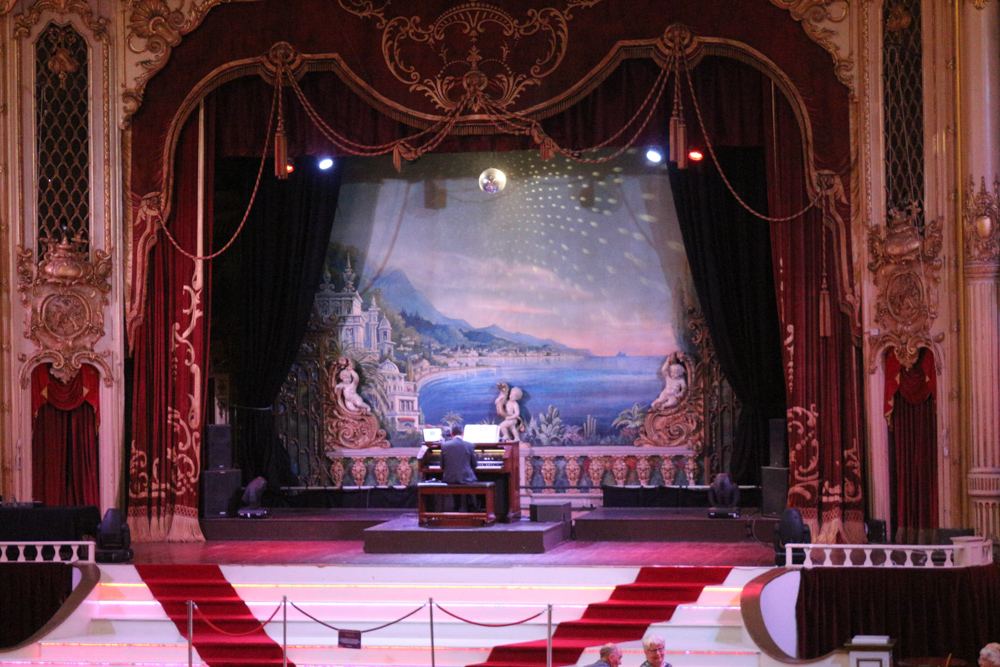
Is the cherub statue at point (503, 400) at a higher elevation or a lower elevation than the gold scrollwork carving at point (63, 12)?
lower

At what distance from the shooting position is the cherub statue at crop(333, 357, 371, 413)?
47.8ft

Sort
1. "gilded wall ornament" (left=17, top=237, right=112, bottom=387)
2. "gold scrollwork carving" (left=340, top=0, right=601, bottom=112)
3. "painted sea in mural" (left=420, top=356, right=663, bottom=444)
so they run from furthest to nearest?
"painted sea in mural" (left=420, top=356, right=663, bottom=444), "gilded wall ornament" (left=17, top=237, right=112, bottom=387), "gold scrollwork carving" (left=340, top=0, right=601, bottom=112)

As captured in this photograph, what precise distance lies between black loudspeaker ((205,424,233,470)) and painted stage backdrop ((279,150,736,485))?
1623 millimetres

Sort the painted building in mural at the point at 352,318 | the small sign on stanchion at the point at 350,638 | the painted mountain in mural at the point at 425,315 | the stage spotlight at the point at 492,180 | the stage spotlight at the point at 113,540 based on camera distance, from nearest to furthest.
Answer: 1. the small sign on stanchion at the point at 350,638
2. the stage spotlight at the point at 113,540
3. the stage spotlight at the point at 492,180
4. the painted mountain in mural at the point at 425,315
5. the painted building in mural at the point at 352,318

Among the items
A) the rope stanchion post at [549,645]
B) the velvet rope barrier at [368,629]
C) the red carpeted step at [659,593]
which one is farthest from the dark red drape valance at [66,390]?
the red carpeted step at [659,593]

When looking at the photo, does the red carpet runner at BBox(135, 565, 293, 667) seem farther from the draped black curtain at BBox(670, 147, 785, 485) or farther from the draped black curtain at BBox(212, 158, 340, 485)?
the draped black curtain at BBox(670, 147, 785, 485)

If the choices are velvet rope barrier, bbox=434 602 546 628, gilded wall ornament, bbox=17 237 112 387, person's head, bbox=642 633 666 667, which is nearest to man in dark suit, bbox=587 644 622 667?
person's head, bbox=642 633 666 667

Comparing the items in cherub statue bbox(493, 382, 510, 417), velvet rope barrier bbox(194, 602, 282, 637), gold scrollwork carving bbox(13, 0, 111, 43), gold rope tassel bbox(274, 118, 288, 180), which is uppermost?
gold scrollwork carving bbox(13, 0, 111, 43)

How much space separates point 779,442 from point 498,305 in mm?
3703

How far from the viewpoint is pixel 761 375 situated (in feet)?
43.9

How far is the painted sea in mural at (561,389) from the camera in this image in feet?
46.5

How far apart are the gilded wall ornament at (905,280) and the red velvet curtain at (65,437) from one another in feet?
24.6

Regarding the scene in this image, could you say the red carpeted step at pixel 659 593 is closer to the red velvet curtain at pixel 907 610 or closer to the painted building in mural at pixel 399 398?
the red velvet curtain at pixel 907 610

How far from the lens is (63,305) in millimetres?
12477
